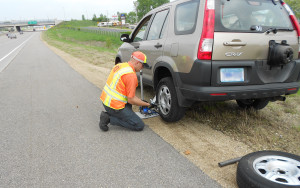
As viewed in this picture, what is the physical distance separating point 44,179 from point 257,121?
3309 millimetres

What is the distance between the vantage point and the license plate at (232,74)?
→ 3.01 metres

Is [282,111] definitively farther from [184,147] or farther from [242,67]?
[184,147]

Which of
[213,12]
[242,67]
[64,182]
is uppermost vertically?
[213,12]

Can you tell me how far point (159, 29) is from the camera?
13.8 ft

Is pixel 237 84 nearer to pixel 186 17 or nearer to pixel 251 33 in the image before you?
pixel 251 33

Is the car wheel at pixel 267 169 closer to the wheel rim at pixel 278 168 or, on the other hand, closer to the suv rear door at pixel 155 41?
the wheel rim at pixel 278 168

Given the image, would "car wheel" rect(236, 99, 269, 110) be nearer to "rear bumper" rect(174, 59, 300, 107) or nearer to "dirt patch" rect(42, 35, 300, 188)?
"dirt patch" rect(42, 35, 300, 188)

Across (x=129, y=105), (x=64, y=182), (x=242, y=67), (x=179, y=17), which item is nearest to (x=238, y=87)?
(x=242, y=67)

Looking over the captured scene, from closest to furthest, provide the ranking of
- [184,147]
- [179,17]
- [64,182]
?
1. [64,182]
2. [184,147]
3. [179,17]

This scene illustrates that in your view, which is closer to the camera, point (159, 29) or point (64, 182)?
point (64, 182)

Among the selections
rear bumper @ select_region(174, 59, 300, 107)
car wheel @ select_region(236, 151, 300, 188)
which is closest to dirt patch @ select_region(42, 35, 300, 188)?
car wheel @ select_region(236, 151, 300, 188)

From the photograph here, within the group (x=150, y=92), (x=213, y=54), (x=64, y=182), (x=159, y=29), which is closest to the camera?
(x=64, y=182)

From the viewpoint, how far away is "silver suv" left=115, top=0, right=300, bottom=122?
2.97 m

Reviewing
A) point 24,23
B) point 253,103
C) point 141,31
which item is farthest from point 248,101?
point 24,23
